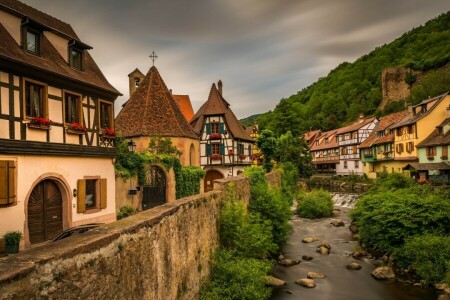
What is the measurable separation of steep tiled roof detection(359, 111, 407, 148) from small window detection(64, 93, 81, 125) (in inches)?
1608

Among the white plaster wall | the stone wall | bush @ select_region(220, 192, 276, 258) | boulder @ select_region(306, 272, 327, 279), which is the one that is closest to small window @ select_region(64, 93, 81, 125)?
the white plaster wall

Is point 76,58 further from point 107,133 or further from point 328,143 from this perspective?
point 328,143

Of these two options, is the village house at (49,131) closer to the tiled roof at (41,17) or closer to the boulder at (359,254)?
the tiled roof at (41,17)

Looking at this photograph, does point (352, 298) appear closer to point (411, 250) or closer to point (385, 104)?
A: point (411, 250)

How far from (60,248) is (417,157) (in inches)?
1697

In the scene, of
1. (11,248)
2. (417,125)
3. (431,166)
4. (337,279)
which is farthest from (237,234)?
(417,125)

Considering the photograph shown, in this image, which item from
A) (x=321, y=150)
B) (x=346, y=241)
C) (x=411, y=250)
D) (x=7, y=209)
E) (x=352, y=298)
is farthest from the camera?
(x=321, y=150)

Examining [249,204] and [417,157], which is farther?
[417,157]

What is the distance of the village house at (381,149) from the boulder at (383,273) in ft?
103

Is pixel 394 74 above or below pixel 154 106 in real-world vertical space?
above

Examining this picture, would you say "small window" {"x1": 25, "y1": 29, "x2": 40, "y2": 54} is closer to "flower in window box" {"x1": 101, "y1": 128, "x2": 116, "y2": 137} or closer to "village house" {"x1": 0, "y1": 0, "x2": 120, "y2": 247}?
"village house" {"x1": 0, "y1": 0, "x2": 120, "y2": 247}

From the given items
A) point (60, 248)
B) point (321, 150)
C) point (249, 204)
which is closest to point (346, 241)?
point (249, 204)

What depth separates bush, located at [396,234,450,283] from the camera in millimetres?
14578

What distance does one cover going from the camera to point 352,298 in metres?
13.5
